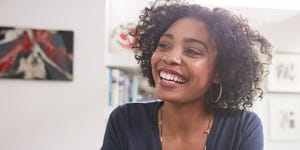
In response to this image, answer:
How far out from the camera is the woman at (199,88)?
1.05 meters

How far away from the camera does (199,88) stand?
3.52 feet

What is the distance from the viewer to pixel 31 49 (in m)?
2.14

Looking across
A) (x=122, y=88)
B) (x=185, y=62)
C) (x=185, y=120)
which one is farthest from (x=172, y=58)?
(x=122, y=88)

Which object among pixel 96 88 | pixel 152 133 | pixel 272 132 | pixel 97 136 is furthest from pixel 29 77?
pixel 272 132

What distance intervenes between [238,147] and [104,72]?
4.26 ft

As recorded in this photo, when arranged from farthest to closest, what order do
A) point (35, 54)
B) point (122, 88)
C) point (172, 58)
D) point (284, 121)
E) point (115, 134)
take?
point (284, 121)
point (122, 88)
point (35, 54)
point (115, 134)
point (172, 58)

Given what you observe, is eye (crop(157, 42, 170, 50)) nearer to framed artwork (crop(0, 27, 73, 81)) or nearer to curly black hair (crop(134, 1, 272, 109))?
curly black hair (crop(134, 1, 272, 109))

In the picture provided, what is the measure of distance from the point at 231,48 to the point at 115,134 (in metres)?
0.50

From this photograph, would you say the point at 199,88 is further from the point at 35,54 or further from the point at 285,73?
the point at 285,73

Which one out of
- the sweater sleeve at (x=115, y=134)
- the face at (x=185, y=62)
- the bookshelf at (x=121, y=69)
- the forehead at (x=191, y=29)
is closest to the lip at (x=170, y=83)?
the face at (x=185, y=62)

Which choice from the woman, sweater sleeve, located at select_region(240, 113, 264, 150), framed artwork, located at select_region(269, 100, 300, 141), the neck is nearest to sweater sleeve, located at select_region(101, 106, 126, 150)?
the woman

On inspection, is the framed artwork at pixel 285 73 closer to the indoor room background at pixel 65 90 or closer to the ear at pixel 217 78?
the indoor room background at pixel 65 90

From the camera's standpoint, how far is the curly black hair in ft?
3.65

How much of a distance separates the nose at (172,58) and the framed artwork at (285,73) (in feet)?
6.57
